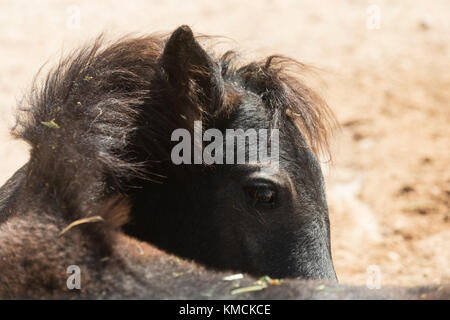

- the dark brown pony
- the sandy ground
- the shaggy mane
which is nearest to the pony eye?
the dark brown pony

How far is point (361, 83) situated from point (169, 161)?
7023mm

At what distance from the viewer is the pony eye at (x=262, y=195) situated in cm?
332

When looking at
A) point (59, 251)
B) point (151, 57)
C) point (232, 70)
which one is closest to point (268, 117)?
point (232, 70)

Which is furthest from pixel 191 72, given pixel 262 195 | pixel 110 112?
pixel 262 195

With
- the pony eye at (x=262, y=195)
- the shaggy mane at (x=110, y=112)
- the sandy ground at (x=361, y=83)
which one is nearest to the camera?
the shaggy mane at (x=110, y=112)

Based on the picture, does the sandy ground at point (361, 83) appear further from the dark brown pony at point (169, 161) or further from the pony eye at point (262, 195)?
the pony eye at point (262, 195)

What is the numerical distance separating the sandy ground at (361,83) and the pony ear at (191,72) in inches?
80.8

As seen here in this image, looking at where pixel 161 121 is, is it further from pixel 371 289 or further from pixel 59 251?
pixel 371 289

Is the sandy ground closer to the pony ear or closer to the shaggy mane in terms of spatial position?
the shaggy mane

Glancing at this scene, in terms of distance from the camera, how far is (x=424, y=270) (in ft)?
20.3

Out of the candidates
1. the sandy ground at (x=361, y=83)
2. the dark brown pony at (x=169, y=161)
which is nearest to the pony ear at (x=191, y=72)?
the dark brown pony at (x=169, y=161)

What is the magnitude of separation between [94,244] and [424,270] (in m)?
4.44

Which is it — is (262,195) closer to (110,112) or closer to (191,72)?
(191,72)

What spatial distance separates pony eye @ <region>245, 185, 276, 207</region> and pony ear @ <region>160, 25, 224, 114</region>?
473 mm
